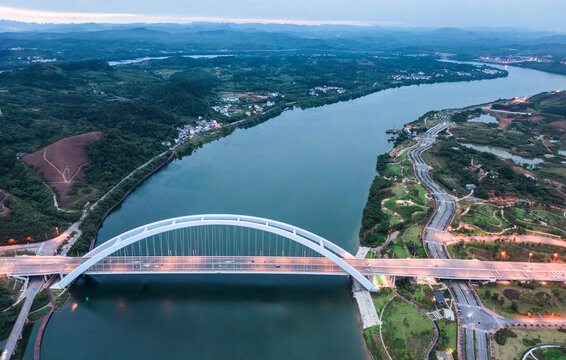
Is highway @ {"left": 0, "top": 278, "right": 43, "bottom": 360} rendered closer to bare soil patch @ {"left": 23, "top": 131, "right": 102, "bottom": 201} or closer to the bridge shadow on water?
the bridge shadow on water

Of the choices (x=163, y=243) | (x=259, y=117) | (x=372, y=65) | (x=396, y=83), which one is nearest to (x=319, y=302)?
(x=163, y=243)

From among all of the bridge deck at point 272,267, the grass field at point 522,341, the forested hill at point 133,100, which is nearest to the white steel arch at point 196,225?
the bridge deck at point 272,267

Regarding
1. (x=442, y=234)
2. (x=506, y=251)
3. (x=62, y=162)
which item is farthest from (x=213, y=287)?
(x=62, y=162)

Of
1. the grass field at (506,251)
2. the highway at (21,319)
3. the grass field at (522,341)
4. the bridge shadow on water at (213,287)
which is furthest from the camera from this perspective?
the grass field at (506,251)

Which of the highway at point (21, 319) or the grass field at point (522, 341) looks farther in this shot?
the highway at point (21, 319)

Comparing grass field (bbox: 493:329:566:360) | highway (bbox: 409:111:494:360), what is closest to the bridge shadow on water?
highway (bbox: 409:111:494:360)

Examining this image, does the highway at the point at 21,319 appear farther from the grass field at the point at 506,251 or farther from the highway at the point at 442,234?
the grass field at the point at 506,251

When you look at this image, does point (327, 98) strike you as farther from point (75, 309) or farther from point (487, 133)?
point (75, 309)
